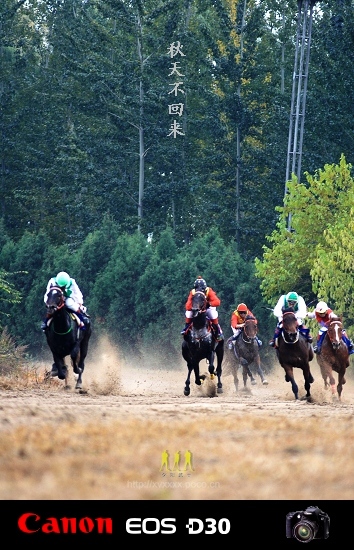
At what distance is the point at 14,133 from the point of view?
7325 cm

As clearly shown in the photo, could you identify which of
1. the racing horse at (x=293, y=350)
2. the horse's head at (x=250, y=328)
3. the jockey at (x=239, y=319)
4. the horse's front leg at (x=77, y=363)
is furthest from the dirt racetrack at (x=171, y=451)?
the jockey at (x=239, y=319)

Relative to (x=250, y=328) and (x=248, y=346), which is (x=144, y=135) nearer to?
(x=248, y=346)

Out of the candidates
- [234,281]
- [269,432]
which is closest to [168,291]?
[234,281]

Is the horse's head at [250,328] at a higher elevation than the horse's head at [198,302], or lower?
lower

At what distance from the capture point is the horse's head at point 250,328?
102 feet

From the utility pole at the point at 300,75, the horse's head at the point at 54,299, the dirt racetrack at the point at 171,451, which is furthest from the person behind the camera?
the utility pole at the point at 300,75

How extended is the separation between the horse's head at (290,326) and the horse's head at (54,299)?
3863 millimetres

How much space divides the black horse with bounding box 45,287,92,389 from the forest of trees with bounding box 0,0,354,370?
29.2 m

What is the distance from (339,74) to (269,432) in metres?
50.3

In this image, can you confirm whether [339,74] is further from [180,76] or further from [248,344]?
[248,344]

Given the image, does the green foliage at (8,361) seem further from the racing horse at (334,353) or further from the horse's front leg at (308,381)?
the horse's front leg at (308,381)
